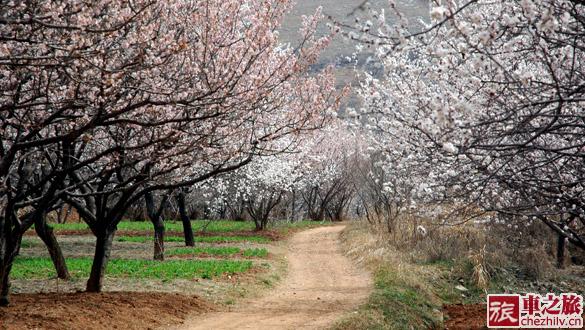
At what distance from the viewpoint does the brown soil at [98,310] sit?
8.50 metres

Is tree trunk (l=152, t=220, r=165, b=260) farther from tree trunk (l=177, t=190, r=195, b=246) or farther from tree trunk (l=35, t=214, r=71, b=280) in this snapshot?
tree trunk (l=35, t=214, r=71, b=280)

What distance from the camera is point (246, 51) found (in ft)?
29.5

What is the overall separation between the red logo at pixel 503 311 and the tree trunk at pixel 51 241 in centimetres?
877

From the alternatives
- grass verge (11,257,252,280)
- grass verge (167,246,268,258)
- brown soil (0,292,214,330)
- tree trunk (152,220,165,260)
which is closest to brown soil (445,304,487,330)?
brown soil (0,292,214,330)

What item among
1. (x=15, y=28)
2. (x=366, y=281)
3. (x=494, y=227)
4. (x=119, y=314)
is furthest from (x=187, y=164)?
(x=494, y=227)

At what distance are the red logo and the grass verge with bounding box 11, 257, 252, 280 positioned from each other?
718 centimetres

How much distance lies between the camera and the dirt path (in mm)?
10289

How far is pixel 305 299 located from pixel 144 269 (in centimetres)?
485

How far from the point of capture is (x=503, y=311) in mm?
9891

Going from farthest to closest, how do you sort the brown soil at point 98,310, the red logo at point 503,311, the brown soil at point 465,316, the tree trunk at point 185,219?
the tree trunk at point 185,219
the brown soil at point 465,316
the red logo at point 503,311
the brown soil at point 98,310

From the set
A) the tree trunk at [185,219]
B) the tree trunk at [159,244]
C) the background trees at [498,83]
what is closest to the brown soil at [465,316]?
the background trees at [498,83]

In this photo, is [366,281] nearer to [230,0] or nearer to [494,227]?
[494,227]

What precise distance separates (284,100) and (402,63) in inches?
144

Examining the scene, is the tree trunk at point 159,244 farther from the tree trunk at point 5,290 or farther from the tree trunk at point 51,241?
the tree trunk at point 5,290
